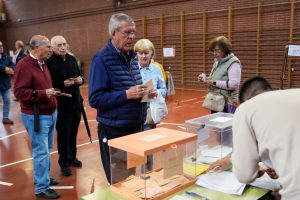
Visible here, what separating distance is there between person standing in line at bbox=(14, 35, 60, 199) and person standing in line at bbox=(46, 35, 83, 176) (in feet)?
1.36

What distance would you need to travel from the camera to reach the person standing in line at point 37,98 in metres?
2.75

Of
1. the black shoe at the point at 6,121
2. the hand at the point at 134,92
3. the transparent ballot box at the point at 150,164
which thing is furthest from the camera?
the black shoe at the point at 6,121

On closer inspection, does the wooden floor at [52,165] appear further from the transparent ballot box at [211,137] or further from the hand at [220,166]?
the hand at [220,166]

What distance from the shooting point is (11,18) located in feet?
57.1

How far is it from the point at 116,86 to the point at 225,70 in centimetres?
152

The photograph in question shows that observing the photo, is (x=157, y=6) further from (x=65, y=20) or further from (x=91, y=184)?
(x=91, y=184)

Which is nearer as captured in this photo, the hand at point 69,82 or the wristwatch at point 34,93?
the wristwatch at point 34,93

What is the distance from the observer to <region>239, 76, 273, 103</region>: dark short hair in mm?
1266

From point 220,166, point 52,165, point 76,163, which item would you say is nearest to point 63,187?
point 76,163

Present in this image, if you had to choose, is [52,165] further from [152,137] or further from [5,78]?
[5,78]

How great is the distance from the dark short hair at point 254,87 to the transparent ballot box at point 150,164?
42 cm

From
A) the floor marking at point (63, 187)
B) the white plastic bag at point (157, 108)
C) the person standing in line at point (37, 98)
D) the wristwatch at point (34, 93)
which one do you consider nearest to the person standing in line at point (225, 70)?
the white plastic bag at point (157, 108)

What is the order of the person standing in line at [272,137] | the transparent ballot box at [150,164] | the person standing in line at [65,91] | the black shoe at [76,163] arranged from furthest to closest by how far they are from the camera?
the black shoe at [76,163] < the person standing in line at [65,91] < the transparent ballot box at [150,164] < the person standing in line at [272,137]

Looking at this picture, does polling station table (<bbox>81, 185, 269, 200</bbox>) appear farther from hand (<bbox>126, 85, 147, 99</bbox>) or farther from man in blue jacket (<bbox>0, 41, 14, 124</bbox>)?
man in blue jacket (<bbox>0, 41, 14, 124</bbox>)
